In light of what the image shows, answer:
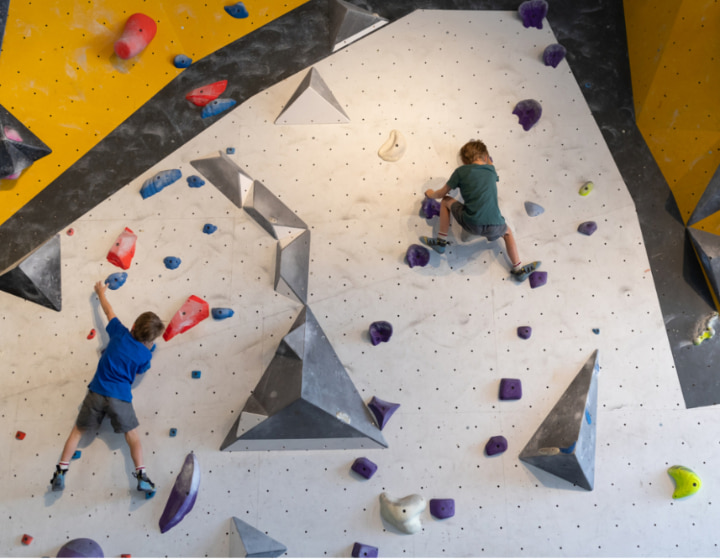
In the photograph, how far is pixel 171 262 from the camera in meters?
3.39

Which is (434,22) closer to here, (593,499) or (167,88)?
(167,88)

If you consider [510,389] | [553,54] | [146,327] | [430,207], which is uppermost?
[553,54]

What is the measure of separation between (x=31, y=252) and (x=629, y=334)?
11.1ft

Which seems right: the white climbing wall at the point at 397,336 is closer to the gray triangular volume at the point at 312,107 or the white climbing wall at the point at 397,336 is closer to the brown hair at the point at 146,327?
the gray triangular volume at the point at 312,107

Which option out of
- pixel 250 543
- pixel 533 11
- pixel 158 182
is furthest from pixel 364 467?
pixel 533 11

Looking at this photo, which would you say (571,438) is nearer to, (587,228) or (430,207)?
(587,228)

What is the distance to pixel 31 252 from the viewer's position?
342 centimetres

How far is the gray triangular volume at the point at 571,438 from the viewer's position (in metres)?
3.14

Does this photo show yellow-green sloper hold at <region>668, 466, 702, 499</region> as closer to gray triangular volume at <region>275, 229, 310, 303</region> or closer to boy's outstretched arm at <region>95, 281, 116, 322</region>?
gray triangular volume at <region>275, 229, 310, 303</region>

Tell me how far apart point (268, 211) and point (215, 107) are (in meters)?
0.72

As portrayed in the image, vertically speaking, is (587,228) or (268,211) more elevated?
(268,211)

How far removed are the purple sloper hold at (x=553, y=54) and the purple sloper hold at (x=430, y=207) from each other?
1.14m

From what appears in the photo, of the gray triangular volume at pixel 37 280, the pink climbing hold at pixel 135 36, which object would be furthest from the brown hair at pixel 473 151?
the gray triangular volume at pixel 37 280

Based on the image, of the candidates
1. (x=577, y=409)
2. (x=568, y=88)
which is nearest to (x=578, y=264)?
(x=577, y=409)
